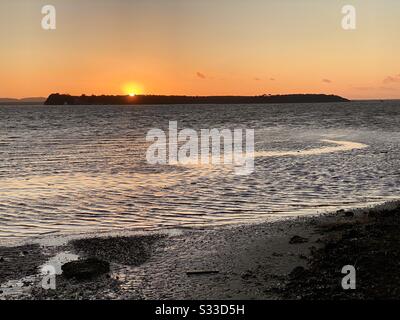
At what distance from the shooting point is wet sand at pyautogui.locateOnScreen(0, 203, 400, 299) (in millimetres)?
11602

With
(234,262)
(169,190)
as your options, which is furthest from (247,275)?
(169,190)

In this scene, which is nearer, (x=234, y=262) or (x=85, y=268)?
(x=85, y=268)

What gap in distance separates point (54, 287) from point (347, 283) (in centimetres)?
713

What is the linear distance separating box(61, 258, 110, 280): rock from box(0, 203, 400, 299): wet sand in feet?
0.67

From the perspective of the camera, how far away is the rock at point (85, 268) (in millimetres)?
12914

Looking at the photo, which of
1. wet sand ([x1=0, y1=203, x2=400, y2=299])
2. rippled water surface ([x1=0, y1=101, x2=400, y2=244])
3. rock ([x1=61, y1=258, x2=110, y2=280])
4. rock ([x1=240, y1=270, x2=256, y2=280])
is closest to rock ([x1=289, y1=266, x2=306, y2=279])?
wet sand ([x1=0, y1=203, x2=400, y2=299])

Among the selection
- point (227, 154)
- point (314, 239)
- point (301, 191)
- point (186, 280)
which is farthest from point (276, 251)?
point (227, 154)

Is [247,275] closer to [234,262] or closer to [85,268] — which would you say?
[234,262]

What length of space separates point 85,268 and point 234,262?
4.22 m

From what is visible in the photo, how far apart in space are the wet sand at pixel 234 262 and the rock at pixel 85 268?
203mm

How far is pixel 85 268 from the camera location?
13133 millimetres

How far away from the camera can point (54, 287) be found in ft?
40.3

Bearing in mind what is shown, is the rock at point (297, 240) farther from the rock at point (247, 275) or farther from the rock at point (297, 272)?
the rock at point (297, 272)

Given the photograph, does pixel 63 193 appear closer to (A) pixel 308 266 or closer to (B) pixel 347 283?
(A) pixel 308 266
